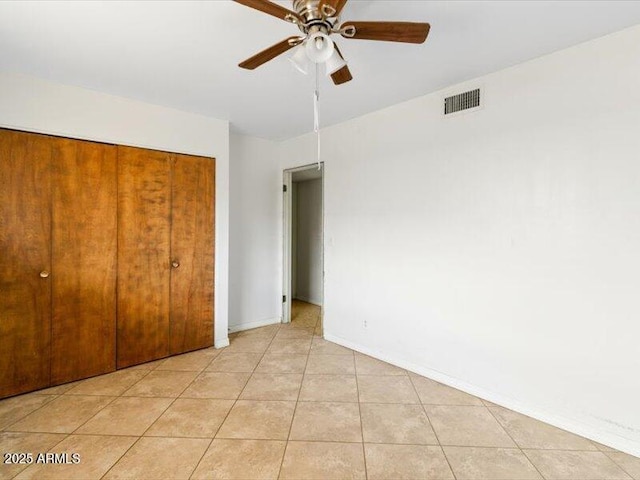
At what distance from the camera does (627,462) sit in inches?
69.2

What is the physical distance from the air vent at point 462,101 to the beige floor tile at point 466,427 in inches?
89.6

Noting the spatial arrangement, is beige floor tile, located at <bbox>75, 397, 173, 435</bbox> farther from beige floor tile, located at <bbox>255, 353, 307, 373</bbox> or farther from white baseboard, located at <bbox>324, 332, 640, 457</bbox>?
white baseboard, located at <bbox>324, 332, 640, 457</bbox>

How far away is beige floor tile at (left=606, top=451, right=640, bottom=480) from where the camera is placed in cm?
169

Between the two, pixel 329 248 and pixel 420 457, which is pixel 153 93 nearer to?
pixel 329 248

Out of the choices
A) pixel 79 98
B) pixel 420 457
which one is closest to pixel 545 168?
pixel 420 457

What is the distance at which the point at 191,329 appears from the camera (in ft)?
10.8

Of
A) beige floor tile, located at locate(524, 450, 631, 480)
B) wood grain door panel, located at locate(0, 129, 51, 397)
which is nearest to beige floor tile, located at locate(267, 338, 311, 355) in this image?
wood grain door panel, located at locate(0, 129, 51, 397)

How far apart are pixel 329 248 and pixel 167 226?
1734 mm

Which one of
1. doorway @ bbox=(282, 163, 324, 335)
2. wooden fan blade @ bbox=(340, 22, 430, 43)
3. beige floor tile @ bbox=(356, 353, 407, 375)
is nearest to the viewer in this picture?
wooden fan blade @ bbox=(340, 22, 430, 43)

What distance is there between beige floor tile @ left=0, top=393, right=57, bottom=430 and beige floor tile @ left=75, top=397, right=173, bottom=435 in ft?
1.68

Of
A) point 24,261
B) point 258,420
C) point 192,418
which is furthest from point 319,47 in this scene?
point 24,261

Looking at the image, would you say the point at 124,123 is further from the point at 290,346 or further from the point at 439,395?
the point at 439,395

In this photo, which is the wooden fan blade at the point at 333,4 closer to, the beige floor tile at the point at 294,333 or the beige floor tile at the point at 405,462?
the beige floor tile at the point at 405,462

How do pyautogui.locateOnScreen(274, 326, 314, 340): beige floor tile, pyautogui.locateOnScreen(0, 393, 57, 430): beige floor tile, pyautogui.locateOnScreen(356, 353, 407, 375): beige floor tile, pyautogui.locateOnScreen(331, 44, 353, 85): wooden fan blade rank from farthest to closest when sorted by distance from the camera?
pyautogui.locateOnScreen(274, 326, 314, 340): beige floor tile → pyautogui.locateOnScreen(356, 353, 407, 375): beige floor tile → pyautogui.locateOnScreen(0, 393, 57, 430): beige floor tile → pyautogui.locateOnScreen(331, 44, 353, 85): wooden fan blade
